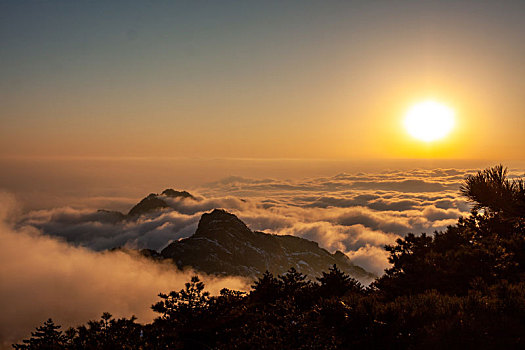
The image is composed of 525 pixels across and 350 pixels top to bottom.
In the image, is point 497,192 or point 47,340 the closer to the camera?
point 497,192

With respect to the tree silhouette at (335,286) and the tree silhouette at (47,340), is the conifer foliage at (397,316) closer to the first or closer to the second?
the tree silhouette at (47,340)

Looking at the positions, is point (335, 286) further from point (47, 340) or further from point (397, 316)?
point (47, 340)

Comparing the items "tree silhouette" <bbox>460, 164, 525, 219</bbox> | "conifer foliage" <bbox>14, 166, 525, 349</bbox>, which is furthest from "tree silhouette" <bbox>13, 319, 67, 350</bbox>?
"tree silhouette" <bbox>460, 164, 525, 219</bbox>

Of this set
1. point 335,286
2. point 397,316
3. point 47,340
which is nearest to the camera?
point 397,316

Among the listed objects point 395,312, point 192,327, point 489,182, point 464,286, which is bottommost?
point 192,327

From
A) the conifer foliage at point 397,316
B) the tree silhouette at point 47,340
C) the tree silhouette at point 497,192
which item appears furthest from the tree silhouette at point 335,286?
the tree silhouette at point 47,340

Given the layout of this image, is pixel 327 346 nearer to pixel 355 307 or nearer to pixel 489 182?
pixel 355 307

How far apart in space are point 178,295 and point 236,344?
632cm

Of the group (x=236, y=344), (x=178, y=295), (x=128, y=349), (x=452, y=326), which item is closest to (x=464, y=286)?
(x=452, y=326)

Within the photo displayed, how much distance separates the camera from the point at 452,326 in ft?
24.5

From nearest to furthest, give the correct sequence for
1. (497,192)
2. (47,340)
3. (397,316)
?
(397,316) → (497,192) → (47,340)

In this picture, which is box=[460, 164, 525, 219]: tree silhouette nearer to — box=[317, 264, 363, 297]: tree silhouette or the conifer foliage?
the conifer foliage

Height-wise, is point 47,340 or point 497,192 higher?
point 497,192

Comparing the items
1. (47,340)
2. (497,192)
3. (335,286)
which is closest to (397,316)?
(497,192)
